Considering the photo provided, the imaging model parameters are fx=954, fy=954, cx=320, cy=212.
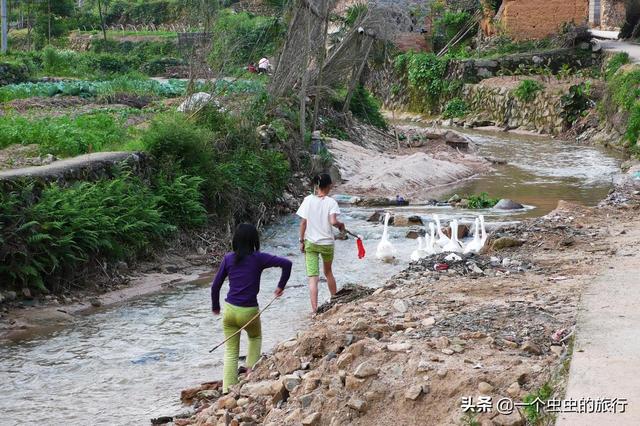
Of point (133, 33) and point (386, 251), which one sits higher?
point (133, 33)

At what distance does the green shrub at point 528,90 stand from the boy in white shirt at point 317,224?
25569mm

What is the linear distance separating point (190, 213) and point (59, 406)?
22.5 ft

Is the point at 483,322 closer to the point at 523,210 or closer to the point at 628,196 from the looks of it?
the point at 628,196

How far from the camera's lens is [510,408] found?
5359 millimetres

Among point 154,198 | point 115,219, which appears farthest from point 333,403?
point 154,198

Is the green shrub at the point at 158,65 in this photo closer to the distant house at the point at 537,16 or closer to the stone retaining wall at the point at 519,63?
the stone retaining wall at the point at 519,63

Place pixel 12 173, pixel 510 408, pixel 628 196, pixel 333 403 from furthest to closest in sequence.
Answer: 1. pixel 628 196
2. pixel 12 173
3. pixel 333 403
4. pixel 510 408

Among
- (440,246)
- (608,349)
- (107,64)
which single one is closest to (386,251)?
(440,246)

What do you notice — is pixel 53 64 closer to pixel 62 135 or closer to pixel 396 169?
pixel 396 169

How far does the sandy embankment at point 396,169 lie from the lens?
20531 millimetres

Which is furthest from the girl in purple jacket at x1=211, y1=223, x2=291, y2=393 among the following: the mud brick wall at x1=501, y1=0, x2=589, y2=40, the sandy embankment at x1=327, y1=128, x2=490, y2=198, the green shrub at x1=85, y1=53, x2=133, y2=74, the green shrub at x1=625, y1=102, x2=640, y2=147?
the green shrub at x1=85, y1=53, x2=133, y2=74

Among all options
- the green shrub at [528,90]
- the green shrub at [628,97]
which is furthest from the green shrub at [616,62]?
the green shrub at [528,90]

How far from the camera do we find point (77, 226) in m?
12.3

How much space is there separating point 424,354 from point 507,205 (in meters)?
12.1
